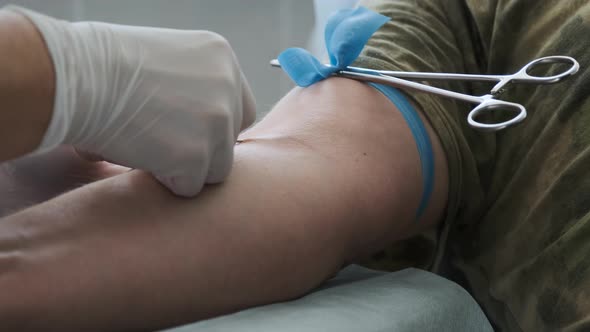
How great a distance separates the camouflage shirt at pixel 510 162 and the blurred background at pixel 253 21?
545 mm

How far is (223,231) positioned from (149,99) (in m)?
0.14

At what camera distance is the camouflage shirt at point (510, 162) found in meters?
0.71

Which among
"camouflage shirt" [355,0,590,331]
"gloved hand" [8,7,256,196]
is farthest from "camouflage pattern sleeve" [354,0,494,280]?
"gloved hand" [8,7,256,196]

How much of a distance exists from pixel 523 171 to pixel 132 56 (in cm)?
49

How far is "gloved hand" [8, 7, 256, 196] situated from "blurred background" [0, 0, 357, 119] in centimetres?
78

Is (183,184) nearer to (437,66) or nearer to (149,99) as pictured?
(149,99)

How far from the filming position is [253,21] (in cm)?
153

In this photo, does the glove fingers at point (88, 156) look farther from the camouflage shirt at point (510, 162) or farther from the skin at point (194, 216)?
the camouflage shirt at point (510, 162)

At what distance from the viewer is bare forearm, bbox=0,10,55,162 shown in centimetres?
48

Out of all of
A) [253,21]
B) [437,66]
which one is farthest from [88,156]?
[253,21]

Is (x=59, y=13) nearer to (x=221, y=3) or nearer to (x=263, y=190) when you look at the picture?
(x=221, y=3)

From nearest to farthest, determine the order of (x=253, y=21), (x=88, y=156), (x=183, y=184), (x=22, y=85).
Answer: (x=22, y=85), (x=183, y=184), (x=88, y=156), (x=253, y=21)

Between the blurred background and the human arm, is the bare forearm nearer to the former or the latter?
the human arm

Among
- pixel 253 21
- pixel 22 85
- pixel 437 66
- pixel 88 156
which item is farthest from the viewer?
pixel 253 21
